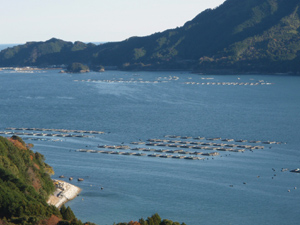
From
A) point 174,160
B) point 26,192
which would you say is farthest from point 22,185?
point 174,160

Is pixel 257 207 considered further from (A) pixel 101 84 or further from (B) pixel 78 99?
(A) pixel 101 84

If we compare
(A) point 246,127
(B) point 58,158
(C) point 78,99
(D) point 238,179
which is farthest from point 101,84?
(D) point 238,179

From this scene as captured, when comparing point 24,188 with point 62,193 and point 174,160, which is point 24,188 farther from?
point 174,160

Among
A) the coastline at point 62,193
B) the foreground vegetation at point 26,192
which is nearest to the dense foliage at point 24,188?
the foreground vegetation at point 26,192

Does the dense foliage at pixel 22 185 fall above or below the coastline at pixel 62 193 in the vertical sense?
above

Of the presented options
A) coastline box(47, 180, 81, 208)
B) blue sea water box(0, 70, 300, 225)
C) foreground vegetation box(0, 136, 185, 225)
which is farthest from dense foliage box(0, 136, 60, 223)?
blue sea water box(0, 70, 300, 225)

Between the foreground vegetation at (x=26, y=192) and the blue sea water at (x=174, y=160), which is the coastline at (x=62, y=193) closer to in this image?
the foreground vegetation at (x=26, y=192)

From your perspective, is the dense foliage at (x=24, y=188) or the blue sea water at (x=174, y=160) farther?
the blue sea water at (x=174, y=160)
